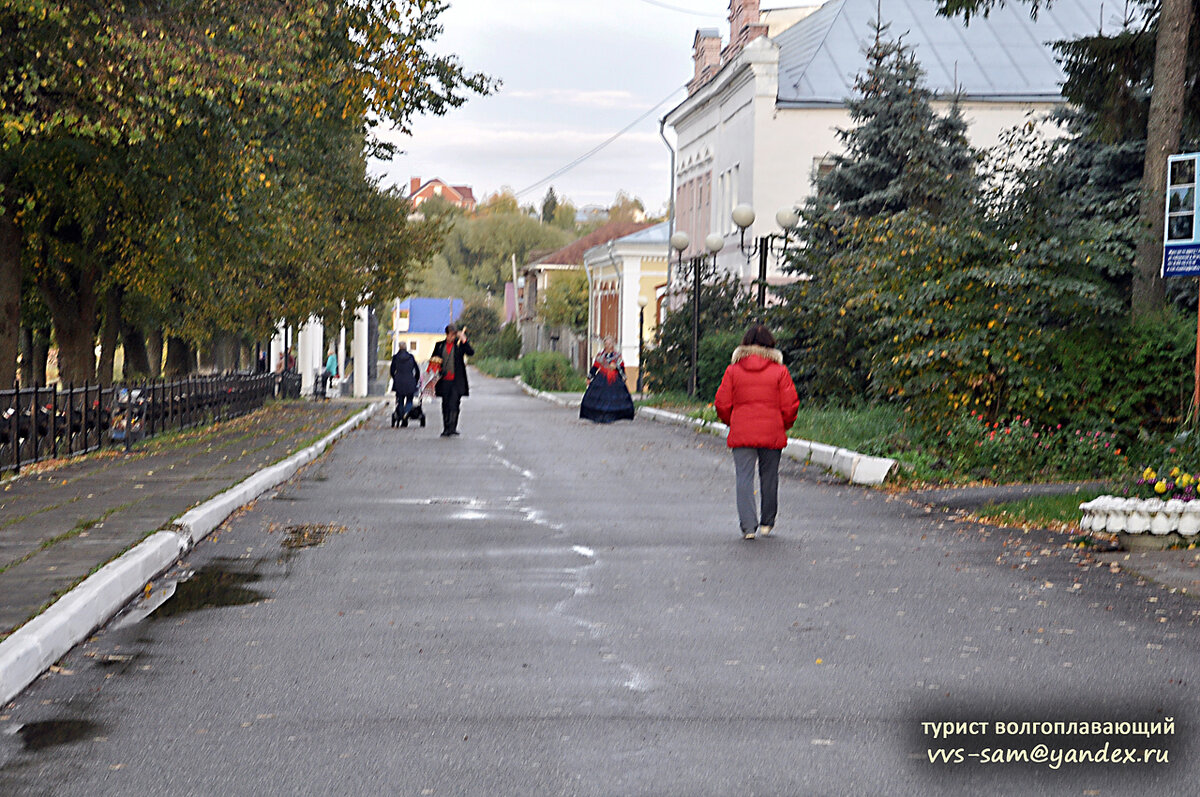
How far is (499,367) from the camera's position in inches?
3760

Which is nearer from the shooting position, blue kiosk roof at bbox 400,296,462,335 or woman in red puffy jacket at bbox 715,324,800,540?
woman in red puffy jacket at bbox 715,324,800,540

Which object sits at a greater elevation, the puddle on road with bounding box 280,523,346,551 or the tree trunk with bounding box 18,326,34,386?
the tree trunk with bounding box 18,326,34,386

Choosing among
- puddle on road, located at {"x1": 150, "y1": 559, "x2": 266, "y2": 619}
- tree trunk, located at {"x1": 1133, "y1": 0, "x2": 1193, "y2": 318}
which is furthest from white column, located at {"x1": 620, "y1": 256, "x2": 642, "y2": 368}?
puddle on road, located at {"x1": 150, "y1": 559, "x2": 266, "y2": 619}

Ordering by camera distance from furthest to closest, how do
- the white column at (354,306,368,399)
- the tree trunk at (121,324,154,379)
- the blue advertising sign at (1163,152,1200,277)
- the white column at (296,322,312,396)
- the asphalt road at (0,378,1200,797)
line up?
the white column at (296,322,312,396)
the white column at (354,306,368,399)
the tree trunk at (121,324,154,379)
the blue advertising sign at (1163,152,1200,277)
the asphalt road at (0,378,1200,797)

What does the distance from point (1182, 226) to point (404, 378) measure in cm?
1792

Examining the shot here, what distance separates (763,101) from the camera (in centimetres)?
4453

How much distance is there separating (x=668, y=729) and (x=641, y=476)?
11.9 metres

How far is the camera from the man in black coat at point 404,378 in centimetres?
2931

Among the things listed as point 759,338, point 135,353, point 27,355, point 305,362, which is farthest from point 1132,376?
point 305,362

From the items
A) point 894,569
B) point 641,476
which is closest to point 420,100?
point 641,476

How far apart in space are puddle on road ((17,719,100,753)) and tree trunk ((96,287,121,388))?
80.8 ft

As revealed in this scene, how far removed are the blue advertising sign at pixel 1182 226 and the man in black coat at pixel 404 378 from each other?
17.3 metres

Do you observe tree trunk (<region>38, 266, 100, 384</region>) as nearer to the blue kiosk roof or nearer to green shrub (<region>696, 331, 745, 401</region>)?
green shrub (<region>696, 331, 745, 401</region>)

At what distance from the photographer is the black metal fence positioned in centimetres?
1705
